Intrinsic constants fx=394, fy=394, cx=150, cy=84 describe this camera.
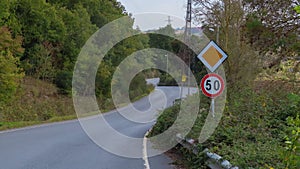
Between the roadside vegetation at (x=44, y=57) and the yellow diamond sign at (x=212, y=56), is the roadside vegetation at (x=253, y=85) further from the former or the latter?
the roadside vegetation at (x=44, y=57)

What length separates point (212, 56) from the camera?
11391mm

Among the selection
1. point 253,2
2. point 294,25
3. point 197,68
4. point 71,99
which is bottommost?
point 71,99

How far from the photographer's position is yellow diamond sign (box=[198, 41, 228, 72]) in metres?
11.2

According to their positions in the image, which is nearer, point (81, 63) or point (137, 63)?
point (81, 63)

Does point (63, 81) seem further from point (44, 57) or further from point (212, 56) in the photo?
point (212, 56)

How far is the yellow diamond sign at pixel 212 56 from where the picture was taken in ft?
36.8

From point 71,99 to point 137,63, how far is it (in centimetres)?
750

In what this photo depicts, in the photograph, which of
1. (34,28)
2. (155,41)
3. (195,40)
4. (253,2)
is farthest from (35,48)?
(155,41)

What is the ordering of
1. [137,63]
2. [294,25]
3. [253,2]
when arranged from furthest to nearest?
[137,63] → [253,2] → [294,25]

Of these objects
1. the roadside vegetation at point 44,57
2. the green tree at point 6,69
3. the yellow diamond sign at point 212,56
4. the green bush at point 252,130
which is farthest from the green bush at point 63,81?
the yellow diamond sign at point 212,56

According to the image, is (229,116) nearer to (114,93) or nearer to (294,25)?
(294,25)

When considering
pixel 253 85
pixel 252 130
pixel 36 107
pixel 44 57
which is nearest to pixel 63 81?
pixel 44 57

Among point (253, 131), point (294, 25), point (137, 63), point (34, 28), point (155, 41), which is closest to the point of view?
point (253, 131)

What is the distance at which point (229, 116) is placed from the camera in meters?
13.0
